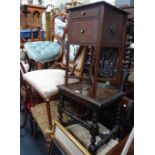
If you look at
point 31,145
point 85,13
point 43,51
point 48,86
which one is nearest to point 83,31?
point 85,13

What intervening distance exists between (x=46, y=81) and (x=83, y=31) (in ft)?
1.94

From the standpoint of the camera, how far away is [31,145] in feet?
5.51

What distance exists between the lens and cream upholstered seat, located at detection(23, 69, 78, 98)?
129 cm

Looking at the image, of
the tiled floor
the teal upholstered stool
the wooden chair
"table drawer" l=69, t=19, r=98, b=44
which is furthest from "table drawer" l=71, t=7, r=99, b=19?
the tiled floor

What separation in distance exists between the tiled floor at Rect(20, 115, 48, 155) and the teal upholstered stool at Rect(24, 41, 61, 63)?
859 mm

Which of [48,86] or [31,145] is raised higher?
[48,86]

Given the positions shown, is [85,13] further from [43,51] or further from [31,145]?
[31,145]

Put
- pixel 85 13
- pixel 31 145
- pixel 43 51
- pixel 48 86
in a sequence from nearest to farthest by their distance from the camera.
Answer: pixel 85 13, pixel 48 86, pixel 31 145, pixel 43 51

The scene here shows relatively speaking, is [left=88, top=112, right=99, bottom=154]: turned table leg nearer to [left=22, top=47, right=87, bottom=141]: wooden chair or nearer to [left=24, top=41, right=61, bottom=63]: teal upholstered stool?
[left=22, top=47, right=87, bottom=141]: wooden chair

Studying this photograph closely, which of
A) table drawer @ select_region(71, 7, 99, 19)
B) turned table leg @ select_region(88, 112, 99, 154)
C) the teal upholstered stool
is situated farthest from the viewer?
the teal upholstered stool
